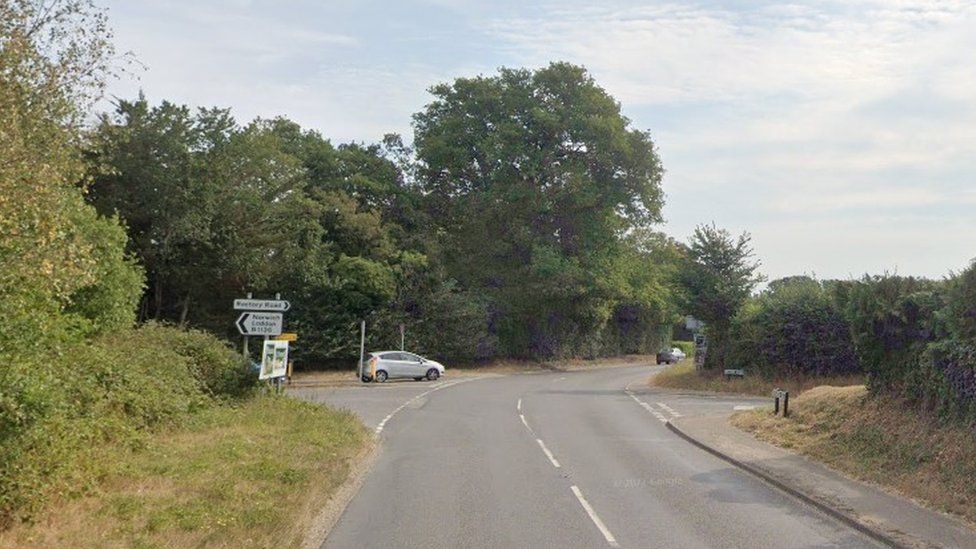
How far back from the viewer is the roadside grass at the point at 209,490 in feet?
31.4

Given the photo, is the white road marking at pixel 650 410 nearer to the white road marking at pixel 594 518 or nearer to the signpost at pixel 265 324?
the signpost at pixel 265 324

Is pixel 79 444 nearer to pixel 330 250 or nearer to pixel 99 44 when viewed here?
pixel 99 44

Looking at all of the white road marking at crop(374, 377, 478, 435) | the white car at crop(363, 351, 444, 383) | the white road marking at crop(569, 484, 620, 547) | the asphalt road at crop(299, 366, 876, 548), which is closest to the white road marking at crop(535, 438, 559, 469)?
the asphalt road at crop(299, 366, 876, 548)

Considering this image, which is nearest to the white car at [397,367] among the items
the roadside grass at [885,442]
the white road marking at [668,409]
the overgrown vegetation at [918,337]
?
the white road marking at [668,409]

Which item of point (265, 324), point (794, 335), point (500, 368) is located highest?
point (794, 335)

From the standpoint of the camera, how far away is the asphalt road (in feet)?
36.4

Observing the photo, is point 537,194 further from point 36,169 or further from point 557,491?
point 36,169

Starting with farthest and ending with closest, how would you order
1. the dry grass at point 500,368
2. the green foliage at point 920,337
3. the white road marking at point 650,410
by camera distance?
the dry grass at point 500,368 < the white road marking at point 650,410 < the green foliage at point 920,337

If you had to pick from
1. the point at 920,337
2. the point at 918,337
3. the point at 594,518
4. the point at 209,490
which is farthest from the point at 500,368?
the point at 209,490

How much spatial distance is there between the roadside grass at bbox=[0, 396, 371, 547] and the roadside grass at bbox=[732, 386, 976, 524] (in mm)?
8544

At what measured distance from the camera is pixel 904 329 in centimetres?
1875

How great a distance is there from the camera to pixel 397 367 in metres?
43.5

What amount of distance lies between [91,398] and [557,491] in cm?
721

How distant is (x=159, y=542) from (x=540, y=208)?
159 feet
